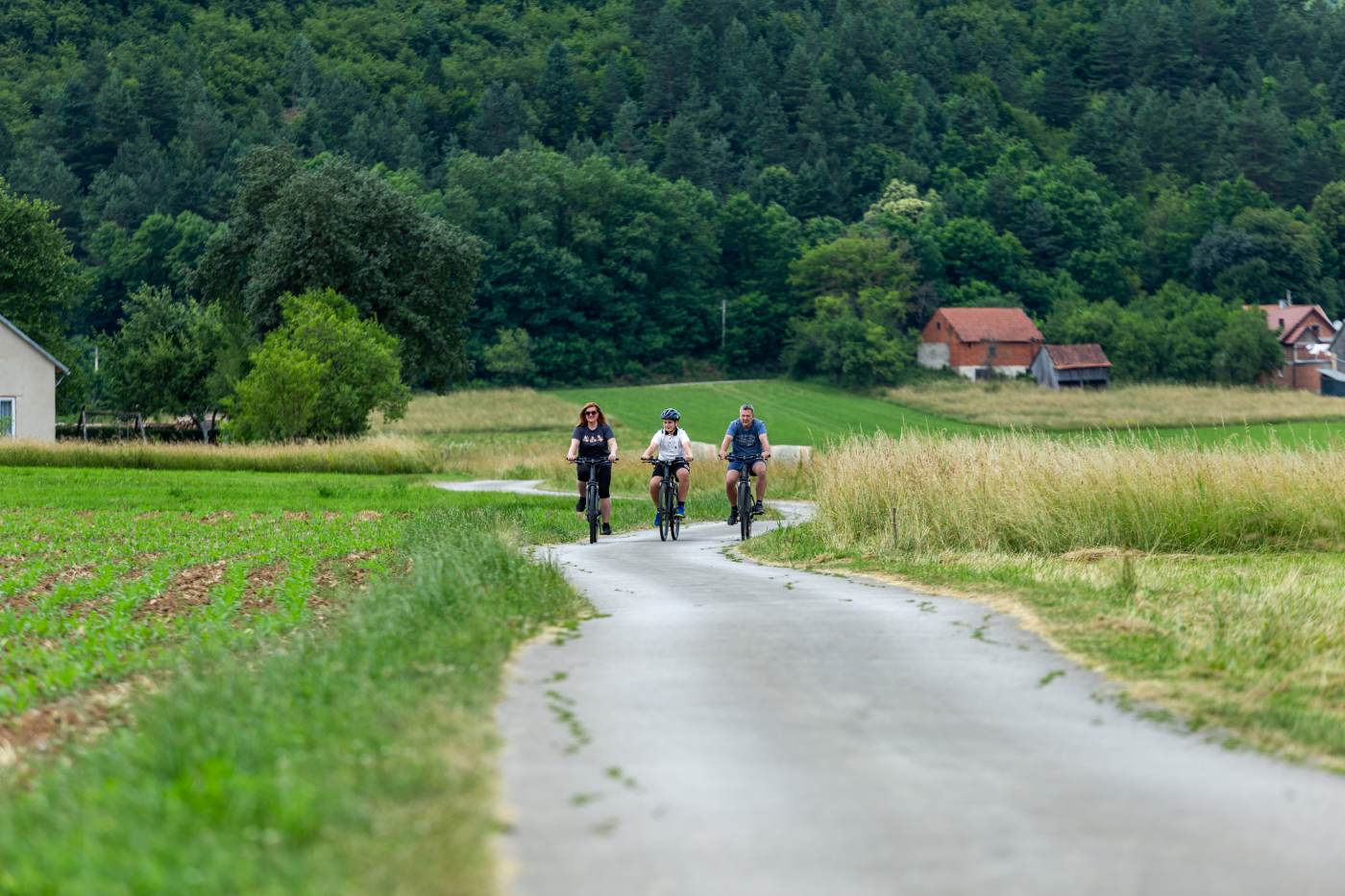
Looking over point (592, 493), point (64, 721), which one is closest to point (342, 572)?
point (592, 493)

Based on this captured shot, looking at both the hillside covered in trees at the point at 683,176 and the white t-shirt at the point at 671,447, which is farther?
the hillside covered in trees at the point at 683,176

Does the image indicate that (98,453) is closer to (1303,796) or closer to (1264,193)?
(1303,796)

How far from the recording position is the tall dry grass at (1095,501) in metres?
19.7

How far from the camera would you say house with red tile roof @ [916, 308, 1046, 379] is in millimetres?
124812

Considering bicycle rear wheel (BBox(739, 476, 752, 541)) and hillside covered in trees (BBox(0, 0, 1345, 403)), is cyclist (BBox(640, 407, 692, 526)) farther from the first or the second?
hillside covered in trees (BBox(0, 0, 1345, 403))

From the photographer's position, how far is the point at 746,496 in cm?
2430

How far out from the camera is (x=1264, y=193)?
150 meters

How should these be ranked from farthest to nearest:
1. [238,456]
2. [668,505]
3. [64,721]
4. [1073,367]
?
[1073,367], [238,456], [668,505], [64,721]

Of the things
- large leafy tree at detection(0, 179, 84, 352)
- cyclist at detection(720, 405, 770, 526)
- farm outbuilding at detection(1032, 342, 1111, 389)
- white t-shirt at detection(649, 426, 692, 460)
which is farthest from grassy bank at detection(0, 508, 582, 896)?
farm outbuilding at detection(1032, 342, 1111, 389)

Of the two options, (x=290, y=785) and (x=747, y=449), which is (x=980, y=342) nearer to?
(x=747, y=449)

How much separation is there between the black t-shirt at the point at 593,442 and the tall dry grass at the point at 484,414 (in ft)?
174

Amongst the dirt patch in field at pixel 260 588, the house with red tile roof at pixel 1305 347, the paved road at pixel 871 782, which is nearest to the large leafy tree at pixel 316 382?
the dirt patch in field at pixel 260 588

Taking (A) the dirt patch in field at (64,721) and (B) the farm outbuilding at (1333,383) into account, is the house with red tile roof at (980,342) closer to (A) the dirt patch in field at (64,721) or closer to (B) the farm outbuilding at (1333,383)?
(B) the farm outbuilding at (1333,383)

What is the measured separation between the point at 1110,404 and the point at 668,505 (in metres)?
80.3
